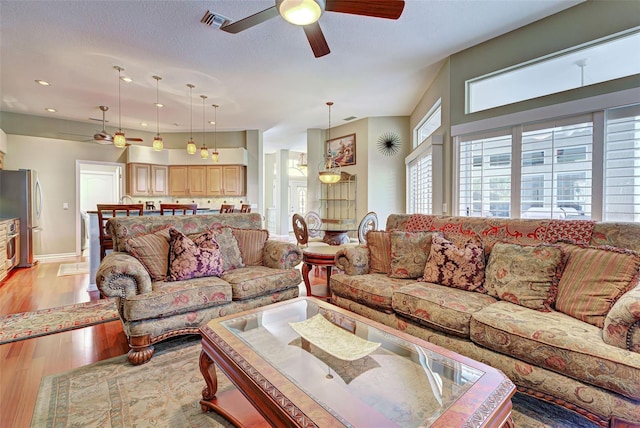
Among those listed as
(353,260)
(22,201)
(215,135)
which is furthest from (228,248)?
(215,135)

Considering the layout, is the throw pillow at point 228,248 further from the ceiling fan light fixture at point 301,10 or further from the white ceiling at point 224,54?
the white ceiling at point 224,54

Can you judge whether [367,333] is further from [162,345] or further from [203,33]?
[203,33]

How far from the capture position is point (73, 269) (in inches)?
199

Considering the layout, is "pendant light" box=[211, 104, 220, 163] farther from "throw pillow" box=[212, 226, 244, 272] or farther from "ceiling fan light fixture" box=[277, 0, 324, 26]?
"ceiling fan light fixture" box=[277, 0, 324, 26]

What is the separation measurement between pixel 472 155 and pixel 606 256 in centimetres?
209

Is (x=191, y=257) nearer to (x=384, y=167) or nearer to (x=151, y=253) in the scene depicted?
(x=151, y=253)

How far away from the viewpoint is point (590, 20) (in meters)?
2.63

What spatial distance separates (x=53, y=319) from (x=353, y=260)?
3013 mm

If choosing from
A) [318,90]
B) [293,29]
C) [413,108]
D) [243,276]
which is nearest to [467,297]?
[243,276]

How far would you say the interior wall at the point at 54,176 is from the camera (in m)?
5.87

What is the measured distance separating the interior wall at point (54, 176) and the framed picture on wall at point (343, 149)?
5.49m

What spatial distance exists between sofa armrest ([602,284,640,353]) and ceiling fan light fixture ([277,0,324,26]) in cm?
236

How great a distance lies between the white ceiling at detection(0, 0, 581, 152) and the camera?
2818mm

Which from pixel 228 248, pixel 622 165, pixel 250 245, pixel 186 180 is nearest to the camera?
pixel 622 165
